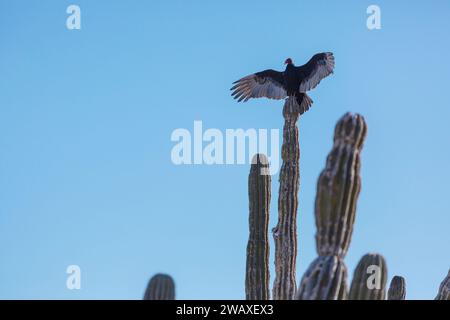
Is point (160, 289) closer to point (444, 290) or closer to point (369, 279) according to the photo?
point (369, 279)

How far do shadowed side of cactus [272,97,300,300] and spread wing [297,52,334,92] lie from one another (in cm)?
284

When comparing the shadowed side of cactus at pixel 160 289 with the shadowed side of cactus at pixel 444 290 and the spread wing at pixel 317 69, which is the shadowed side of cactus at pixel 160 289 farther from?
the spread wing at pixel 317 69

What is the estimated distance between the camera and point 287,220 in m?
14.3

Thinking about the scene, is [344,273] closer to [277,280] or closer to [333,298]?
[333,298]

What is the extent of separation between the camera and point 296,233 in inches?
561

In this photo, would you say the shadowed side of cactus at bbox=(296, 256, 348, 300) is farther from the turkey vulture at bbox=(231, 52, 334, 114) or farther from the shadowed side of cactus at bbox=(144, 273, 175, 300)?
the turkey vulture at bbox=(231, 52, 334, 114)

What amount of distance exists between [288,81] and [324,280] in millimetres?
7887

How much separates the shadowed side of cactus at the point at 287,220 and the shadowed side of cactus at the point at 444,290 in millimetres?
1911

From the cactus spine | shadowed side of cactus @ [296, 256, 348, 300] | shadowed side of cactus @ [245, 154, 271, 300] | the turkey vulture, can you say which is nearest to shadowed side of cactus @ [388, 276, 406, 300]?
shadowed side of cactus @ [245, 154, 271, 300]

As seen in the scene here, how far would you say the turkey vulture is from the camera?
17.6 metres

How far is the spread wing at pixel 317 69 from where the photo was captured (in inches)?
698

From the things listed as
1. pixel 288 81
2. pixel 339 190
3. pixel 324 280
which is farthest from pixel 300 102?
pixel 324 280
